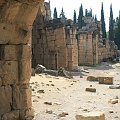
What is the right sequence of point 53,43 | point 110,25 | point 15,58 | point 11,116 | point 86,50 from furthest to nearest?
point 110,25, point 86,50, point 53,43, point 15,58, point 11,116

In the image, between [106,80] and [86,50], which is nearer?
[106,80]

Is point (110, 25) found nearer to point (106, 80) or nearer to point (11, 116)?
point (106, 80)

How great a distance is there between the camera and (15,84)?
25.4ft

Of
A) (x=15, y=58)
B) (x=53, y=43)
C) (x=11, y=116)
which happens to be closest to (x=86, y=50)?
(x=53, y=43)

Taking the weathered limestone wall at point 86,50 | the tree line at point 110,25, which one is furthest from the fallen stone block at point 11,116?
the tree line at point 110,25

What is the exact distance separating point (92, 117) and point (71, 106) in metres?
2.97

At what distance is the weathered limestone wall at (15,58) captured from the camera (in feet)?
24.6

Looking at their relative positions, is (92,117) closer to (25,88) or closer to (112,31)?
(25,88)

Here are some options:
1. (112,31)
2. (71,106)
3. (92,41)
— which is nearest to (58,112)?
(71,106)

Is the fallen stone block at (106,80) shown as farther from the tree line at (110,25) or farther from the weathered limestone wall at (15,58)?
the tree line at (110,25)

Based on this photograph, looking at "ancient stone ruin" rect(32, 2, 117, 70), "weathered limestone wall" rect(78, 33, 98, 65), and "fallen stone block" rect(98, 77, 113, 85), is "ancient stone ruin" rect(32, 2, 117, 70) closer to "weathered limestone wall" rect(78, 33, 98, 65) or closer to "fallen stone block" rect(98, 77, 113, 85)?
"weathered limestone wall" rect(78, 33, 98, 65)

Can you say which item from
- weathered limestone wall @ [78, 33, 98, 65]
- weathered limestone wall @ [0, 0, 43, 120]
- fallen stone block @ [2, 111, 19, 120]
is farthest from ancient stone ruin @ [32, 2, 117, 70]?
fallen stone block @ [2, 111, 19, 120]

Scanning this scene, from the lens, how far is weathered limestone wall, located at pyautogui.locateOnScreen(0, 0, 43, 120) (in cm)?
749

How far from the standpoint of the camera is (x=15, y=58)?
7.76 metres
